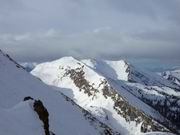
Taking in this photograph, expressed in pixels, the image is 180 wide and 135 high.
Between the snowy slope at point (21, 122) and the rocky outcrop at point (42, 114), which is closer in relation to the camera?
the snowy slope at point (21, 122)

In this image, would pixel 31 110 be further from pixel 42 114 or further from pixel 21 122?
pixel 21 122

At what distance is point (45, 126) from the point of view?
195ft

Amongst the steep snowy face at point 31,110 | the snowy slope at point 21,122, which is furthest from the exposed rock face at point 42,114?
the snowy slope at point 21,122

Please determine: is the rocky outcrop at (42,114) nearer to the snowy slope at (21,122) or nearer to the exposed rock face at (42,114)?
the exposed rock face at (42,114)

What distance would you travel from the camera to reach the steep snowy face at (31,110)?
184 ft

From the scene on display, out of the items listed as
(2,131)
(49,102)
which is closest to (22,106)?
(2,131)

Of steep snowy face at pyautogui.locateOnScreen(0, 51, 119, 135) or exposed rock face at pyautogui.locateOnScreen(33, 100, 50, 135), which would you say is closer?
steep snowy face at pyautogui.locateOnScreen(0, 51, 119, 135)

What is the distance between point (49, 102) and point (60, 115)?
17559mm

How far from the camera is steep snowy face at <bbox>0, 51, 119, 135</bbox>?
56125 millimetres

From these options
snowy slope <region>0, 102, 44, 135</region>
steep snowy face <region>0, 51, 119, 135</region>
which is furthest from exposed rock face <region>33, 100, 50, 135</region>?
snowy slope <region>0, 102, 44, 135</region>

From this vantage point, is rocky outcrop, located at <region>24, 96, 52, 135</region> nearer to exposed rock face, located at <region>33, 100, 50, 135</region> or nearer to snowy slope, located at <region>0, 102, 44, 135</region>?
exposed rock face, located at <region>33, 100, 50, 135</region>

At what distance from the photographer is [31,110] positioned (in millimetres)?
62031

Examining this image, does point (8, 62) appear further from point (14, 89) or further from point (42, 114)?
point (42, 114)

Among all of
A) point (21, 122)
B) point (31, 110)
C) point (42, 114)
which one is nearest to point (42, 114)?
point (42, 114)
